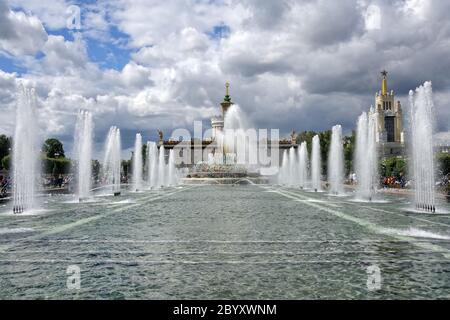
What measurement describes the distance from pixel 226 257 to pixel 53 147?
87.2 meters

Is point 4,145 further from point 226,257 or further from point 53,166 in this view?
point 226,257

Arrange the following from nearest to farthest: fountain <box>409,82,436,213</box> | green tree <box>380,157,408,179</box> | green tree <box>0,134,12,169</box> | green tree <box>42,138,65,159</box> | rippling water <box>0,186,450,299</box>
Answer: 1. rippling water <box>0,186,450,299</box>
2. fountain <box>409,82,436,213</box>
3. green tree <box>380,157,408,179</box>
4. green tree <box>0,134,12,169</box>
5. green tree <box>42,138,65,159</box>

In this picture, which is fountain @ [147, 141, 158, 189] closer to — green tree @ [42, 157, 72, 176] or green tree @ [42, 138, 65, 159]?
green tree @ [42, 157, 72, 176]

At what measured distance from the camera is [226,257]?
30.1 feet

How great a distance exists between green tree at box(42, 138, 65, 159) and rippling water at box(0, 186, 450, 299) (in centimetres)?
7656

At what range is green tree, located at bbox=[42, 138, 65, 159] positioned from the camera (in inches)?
3464

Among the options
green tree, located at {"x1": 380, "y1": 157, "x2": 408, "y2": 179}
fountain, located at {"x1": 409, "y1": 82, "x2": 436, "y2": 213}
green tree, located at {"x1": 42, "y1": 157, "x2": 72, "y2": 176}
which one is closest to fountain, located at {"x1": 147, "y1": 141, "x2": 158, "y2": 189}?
green tree, located at {"x1": 42, "y1": 157, "x2": 72, "y2": 176}

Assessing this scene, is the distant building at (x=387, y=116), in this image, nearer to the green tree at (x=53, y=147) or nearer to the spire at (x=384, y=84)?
the spire at (x=384, y=84)

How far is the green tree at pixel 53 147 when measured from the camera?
3464 inches

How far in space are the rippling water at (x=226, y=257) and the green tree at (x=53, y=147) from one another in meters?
76.6
